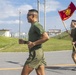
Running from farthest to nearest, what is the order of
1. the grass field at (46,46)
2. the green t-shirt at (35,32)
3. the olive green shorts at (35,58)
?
the grass field at (46,46)
the olive green shorts at (35,58)
the green t-shirt at (35,32)

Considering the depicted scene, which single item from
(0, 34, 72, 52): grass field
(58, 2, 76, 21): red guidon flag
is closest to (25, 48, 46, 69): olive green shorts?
(58, 2, 76, 21): red guidon flag

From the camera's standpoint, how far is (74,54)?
1007 centimetres

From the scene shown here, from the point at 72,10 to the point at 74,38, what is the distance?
1916mm

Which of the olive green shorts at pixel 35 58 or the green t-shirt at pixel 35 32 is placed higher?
the green t-shirt at pixel 35 32

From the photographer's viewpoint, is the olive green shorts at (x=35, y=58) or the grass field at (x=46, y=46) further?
the grass field at (x=46, y=46)

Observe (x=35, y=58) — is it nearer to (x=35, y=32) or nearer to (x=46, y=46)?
(x=35, y=32)

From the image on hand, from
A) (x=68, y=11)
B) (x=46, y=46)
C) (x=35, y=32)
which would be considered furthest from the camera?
(x=46, y=46)

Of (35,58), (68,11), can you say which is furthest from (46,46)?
(35,58)

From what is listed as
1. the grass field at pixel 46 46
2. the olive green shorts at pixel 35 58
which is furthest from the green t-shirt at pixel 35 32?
the grass field at pixel 46 46

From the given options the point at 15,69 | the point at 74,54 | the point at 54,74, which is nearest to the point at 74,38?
the point at 74,54

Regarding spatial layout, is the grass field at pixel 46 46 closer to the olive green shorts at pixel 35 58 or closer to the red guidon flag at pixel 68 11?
the red guidon flag at pixel 68 11

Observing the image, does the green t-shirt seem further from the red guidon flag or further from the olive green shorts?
the red guidon flag

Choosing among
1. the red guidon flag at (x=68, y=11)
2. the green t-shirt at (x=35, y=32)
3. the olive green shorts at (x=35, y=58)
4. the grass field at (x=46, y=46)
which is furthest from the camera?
the grass field at (x=46, y=46)

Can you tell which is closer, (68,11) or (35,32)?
(35,32)
